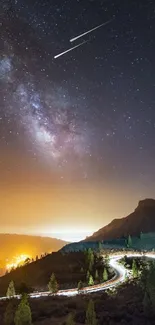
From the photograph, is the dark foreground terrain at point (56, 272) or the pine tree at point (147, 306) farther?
the dark foreground terrain at point (56, 272)

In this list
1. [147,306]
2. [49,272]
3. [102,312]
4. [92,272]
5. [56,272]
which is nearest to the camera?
[147,306]

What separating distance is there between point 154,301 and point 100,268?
7037cm

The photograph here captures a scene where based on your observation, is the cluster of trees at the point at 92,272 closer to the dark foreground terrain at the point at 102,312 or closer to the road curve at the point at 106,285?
the road curve at the point at 106,285

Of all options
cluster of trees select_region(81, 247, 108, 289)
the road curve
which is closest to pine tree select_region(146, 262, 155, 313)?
the road curve

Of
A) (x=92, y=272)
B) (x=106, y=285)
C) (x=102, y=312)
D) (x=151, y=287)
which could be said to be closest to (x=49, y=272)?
(x=92, y=272)

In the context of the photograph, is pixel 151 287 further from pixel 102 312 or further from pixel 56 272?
pixel 56 272

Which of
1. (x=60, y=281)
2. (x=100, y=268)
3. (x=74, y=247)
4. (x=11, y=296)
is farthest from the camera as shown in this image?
(x=74, y=247)

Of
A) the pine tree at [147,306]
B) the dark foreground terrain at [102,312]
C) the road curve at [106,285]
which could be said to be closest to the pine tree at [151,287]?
the pine tree at [147,306]

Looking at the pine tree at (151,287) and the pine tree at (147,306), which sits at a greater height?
the pine tree at (151,287)

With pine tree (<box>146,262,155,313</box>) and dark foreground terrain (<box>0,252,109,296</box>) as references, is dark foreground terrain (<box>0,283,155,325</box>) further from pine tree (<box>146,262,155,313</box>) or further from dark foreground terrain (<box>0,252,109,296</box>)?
dark foreground terrain (<box>0,252,109,296</box>)

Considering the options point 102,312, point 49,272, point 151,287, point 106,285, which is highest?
point 151,287

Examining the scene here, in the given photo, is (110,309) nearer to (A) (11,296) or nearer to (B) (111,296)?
(B) (111,296)

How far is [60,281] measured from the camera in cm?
9900

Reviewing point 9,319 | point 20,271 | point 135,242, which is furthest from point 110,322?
point 135,242
